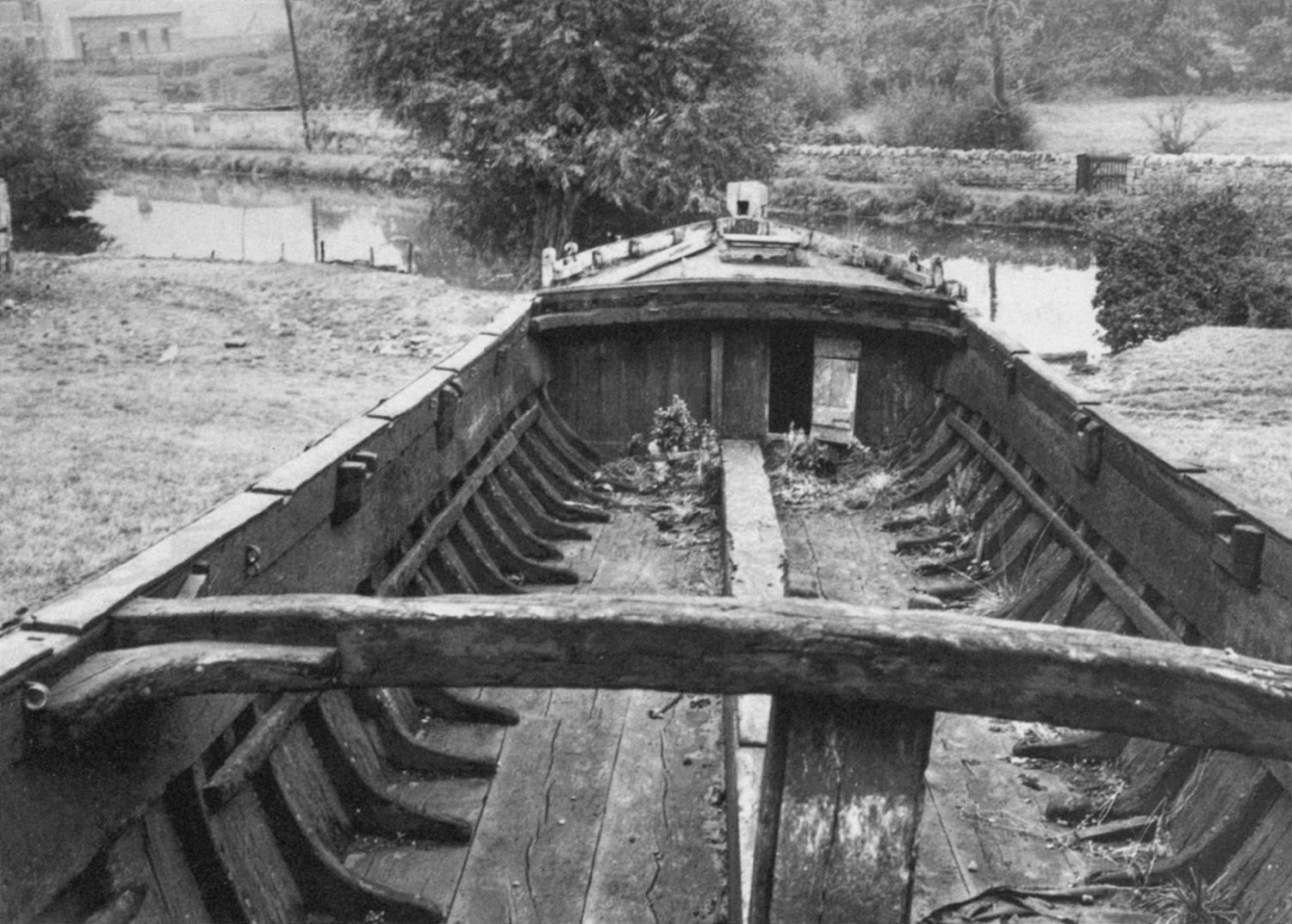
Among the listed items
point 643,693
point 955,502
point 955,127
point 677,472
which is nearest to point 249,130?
point 955,127

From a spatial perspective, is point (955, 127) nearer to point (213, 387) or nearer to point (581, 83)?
point (581, 83)

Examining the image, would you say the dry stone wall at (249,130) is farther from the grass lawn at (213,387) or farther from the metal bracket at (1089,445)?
the metal bracket at (1089,445)

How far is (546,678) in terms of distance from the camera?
2.30m

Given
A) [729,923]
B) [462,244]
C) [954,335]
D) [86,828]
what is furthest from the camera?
[462,244]

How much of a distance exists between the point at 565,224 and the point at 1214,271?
9690 millimetres

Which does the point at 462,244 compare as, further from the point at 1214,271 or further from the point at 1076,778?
the point at 1076,778

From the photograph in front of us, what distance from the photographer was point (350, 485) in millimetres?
3674

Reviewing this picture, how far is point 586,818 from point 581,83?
1652 cm

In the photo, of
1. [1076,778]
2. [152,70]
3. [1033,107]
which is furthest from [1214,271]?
[152,70]

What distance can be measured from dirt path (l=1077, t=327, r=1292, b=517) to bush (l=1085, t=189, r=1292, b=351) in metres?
0.97

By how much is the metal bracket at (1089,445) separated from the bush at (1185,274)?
10.6m

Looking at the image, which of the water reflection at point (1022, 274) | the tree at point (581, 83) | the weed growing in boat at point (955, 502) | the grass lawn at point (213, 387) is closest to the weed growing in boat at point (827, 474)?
the weed growing in boat at point (955, 502)

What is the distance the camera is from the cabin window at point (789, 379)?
304 inches

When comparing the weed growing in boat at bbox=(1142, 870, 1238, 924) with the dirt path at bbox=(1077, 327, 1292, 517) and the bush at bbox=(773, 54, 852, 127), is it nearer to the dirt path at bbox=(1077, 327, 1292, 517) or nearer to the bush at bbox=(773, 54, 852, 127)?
the dirt path at bbox=(1077, 327, 1292, 517)
